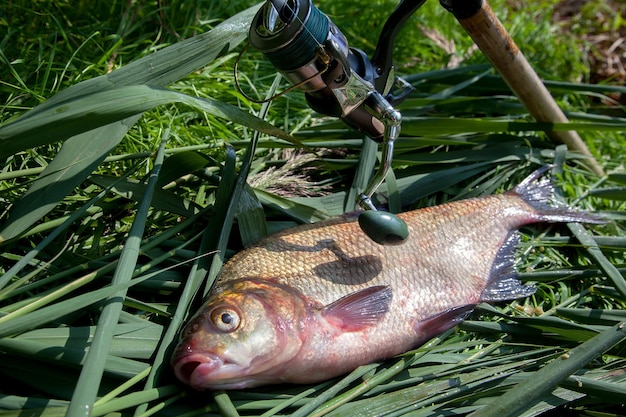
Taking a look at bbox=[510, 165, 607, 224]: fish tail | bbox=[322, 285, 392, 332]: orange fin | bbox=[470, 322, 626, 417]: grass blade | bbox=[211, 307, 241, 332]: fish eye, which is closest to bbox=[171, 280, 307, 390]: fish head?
bbox=[211, 307, 241, 332]: fish eye

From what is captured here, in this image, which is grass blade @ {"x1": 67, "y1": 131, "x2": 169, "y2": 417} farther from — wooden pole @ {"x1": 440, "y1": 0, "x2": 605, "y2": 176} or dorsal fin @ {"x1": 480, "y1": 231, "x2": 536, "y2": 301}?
wooden pole @ {"x1": 440, "y1": 0, "x2": 605, "y2": 176}

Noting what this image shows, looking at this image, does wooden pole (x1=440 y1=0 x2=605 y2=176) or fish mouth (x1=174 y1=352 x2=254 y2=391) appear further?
wooden pole (x1=440 y1=0 x2=605 y2=176)

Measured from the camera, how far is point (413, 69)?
445 cm

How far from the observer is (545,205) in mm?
3119

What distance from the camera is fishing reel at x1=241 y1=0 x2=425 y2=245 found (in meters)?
2.12

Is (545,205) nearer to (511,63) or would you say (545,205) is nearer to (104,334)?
(511,63)

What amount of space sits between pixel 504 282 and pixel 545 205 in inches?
23.2

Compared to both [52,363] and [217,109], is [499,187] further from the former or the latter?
[52,363]

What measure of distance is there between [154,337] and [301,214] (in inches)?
35.2

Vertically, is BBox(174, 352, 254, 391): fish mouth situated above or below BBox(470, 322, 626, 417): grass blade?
above

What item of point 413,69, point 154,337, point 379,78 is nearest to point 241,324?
point 154,337

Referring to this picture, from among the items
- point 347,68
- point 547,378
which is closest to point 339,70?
point 347,68

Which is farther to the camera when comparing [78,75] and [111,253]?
[78,75]

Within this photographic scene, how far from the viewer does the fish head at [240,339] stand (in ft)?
6.57
